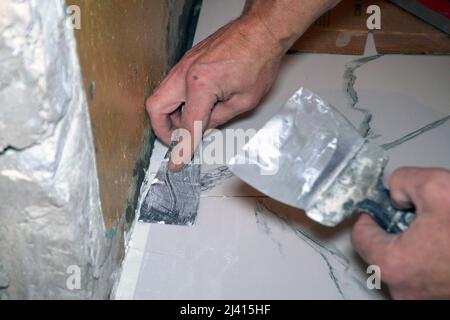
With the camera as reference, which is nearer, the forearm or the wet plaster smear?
the wet plaster smear

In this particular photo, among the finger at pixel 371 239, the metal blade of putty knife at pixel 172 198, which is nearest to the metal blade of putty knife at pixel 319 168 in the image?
the finger at pixel 371 239

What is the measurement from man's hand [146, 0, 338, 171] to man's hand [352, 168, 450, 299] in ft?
1.68

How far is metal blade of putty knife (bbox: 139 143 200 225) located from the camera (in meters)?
1.45

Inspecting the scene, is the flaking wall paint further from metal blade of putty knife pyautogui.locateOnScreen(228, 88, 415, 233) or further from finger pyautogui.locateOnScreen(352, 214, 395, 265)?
finger pyautogui.locateOnScreen(352, 214, 395, 265)

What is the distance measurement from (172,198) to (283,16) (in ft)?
1.90

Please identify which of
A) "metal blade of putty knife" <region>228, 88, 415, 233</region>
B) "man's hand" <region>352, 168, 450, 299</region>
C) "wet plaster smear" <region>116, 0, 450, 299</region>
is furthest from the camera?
"wet plaster smear" <region>116, 0, 450, 299</region>

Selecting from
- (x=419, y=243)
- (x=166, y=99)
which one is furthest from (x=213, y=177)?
(x=419, y=243)

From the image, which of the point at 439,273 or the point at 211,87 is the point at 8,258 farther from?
the point at 439,273

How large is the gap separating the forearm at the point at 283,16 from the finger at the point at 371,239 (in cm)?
56

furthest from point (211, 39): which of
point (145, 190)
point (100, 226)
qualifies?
point (100, 226)

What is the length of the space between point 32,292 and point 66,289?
0.08 m

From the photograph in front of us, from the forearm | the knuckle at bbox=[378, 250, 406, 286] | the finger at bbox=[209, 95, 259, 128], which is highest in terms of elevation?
the forearm

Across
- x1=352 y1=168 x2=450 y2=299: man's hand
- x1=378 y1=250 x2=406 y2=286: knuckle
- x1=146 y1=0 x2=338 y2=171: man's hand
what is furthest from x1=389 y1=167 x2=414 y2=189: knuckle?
x1=146 y1=0 x2=338 y2=171: man's hand

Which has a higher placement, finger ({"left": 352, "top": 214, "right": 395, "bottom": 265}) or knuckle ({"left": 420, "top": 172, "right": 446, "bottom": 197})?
knuckle ({"left": 420, "top": 172, "right": 446, "bottom": 197})
